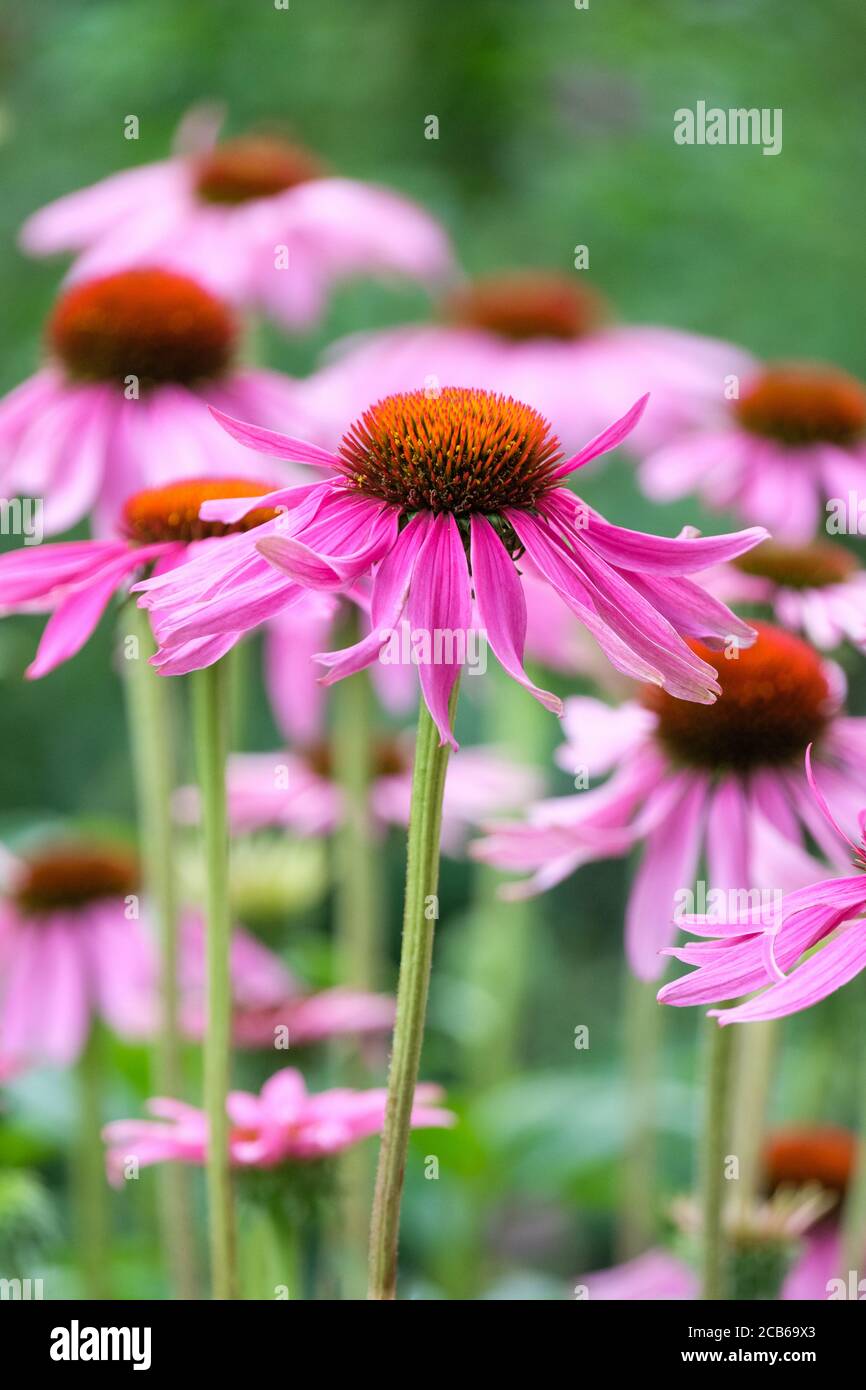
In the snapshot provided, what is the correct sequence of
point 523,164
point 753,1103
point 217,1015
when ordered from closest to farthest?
point 217,1015, point 753,1103, point 523,164

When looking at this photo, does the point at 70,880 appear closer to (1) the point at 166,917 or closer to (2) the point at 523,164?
(1) the point at 166,917

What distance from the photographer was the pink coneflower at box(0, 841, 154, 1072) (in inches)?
34.6

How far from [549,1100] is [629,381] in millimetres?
530

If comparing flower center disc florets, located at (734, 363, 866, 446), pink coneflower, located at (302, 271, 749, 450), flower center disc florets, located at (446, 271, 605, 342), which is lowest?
flower center disc florets, located at (734, 363, 866, 446)

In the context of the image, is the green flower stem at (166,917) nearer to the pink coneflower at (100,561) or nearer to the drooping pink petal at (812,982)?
the pink coneflower at (100,561)

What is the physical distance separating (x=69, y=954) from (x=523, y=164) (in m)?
1.51

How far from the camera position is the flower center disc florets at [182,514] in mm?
537

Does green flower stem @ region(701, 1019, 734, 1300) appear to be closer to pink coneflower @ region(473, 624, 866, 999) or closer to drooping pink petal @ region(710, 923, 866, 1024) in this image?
pink coneflower @ region(473, 624, 866, 999)

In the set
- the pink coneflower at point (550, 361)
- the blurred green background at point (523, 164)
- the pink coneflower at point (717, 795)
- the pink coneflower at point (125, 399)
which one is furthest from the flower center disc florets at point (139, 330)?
the blurred green background at point (523, 164)

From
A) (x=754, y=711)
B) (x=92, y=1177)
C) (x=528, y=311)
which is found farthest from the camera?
(x=528, y=311)

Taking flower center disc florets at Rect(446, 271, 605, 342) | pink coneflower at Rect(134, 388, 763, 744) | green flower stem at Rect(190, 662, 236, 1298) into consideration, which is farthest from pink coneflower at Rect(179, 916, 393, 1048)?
flower center disc florets at Rect(446, 271, 605, 342)

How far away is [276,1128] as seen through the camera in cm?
57

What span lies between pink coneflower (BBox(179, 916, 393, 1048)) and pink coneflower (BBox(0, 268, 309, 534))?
26cm

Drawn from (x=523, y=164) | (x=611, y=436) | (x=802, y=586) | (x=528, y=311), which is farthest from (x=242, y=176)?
(x=523, y=164)
